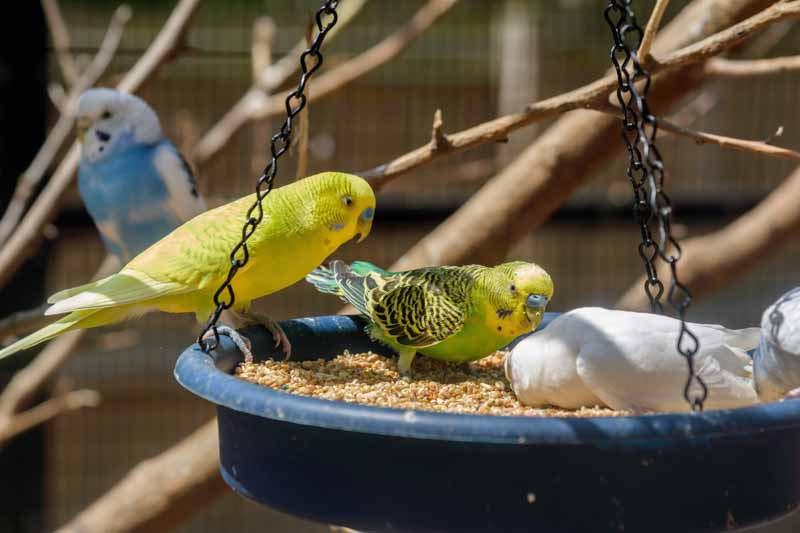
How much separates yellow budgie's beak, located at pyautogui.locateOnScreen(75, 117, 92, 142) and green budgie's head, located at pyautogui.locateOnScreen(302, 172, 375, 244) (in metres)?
1.25

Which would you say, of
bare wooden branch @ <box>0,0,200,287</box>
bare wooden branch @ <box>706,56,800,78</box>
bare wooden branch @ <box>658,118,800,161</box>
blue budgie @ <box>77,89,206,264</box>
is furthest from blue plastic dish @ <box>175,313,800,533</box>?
blue budgie @ <box>77,89,206,264</box>

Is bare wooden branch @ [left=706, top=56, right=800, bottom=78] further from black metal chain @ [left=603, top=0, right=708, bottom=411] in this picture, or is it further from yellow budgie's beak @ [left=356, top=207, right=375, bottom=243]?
yellow budgie's beak @ [left=356, top=207, right=375, bottom=243]

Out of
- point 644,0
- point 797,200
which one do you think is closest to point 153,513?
point 797,200

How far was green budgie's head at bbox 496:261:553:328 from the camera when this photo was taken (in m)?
1.35

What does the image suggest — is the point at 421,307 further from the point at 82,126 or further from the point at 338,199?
the point at 82,126

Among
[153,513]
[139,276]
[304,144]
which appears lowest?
[153,513]

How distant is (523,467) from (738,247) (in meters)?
1.81

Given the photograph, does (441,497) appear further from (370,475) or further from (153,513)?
(153,513)

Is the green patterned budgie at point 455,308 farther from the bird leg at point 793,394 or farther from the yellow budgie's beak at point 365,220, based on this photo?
the bird leg at point 793,394

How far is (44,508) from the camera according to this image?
9.81 ft

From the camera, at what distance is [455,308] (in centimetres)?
139

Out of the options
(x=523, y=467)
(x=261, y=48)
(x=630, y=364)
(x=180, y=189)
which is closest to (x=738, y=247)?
(x=261, y=48)

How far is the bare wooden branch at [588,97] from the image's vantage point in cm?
139

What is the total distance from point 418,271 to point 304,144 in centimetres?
38
